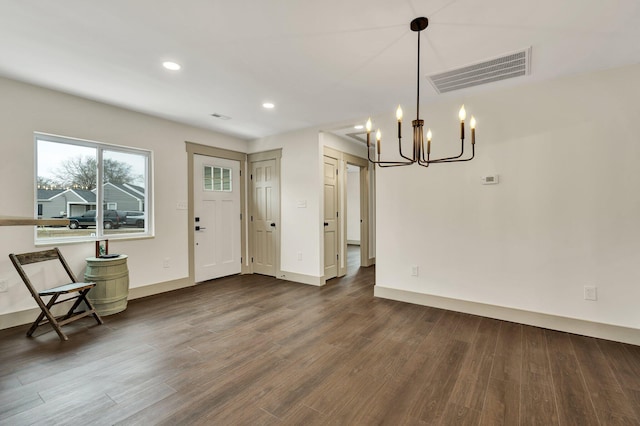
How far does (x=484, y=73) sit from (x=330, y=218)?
10.2ft

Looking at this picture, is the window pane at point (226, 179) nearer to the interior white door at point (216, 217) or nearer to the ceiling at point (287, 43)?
the interior white door at point (216, 217)

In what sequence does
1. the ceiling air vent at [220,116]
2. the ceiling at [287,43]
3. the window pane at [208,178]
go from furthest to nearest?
the window pane at [208,178], the ceiling air vent at [220,116], the ceiling at [287,43]

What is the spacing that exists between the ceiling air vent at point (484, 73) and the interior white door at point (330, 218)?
2302 millimetres

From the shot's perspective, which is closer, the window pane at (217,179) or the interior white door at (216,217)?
the interior white door at (216,217)

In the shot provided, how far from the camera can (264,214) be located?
17.9 ft

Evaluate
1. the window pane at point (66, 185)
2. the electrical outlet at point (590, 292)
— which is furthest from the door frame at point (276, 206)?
the electrical outlet at point (590, 292)

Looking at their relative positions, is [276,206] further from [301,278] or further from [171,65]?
[171,65]

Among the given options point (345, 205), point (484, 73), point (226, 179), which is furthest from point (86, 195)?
point (484, 73)

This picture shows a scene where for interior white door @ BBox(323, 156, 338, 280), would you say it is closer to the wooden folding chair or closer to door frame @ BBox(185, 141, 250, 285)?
door frame @ BBox(185, 141, 250, 285)

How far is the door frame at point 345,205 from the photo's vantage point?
540 cm

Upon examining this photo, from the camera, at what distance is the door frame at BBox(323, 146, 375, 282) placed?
213 inches

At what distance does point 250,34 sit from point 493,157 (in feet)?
9.35

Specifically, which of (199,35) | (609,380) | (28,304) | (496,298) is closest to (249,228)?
(28,304)

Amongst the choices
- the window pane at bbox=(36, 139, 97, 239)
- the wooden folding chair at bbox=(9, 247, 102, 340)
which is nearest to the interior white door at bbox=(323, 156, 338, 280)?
the wooden folding chair at bbox=(9, 247, 102, 340)
